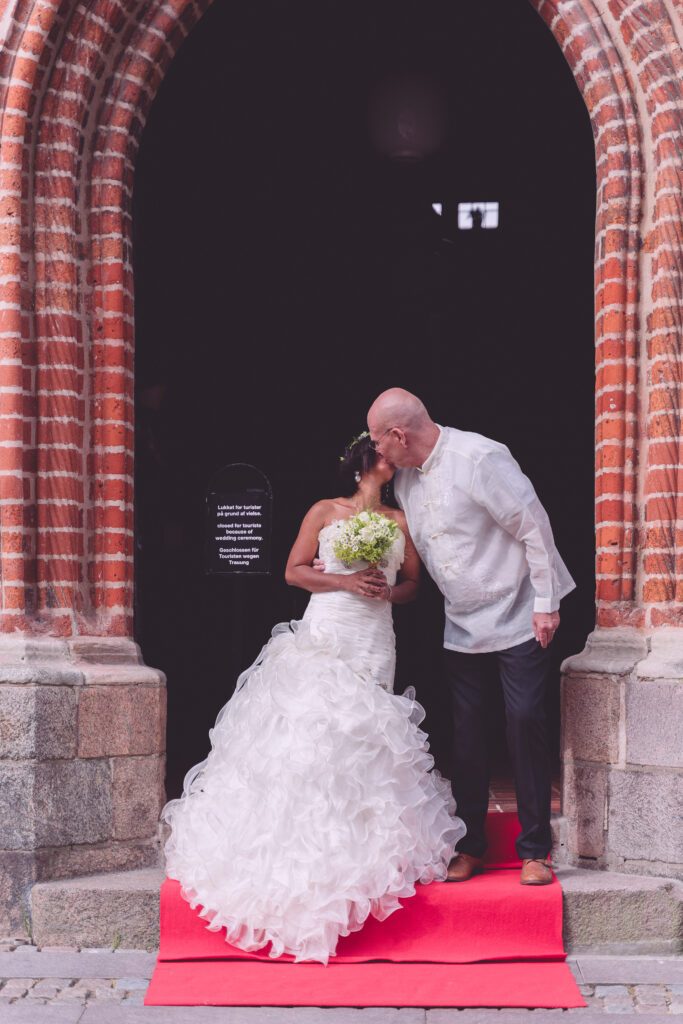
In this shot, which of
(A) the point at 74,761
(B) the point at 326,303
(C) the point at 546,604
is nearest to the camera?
(C) the point at 546,604

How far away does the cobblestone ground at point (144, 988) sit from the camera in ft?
13.6

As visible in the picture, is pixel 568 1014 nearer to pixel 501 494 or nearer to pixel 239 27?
pixel 501 494

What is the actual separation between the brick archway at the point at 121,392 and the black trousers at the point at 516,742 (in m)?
0.36

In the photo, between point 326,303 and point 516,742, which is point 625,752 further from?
point 326,303

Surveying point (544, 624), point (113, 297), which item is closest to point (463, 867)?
point (544, 624)

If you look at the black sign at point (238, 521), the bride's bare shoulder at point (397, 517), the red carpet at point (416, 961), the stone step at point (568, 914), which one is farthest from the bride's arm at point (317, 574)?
the stone step at point (568, 914)

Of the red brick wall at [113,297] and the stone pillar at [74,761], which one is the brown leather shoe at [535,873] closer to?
the red brick wall at [113,297]

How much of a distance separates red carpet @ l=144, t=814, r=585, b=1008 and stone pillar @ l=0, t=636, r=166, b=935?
0.45 metres

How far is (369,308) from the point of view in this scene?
1065 centimetres

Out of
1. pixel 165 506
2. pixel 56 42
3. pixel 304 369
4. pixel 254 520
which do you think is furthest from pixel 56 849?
pixel 304 369

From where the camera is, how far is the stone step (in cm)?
482

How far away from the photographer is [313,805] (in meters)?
4.66

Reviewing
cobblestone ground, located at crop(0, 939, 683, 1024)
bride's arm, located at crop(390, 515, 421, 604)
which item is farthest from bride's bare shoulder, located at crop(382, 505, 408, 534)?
cobblestone ground, located at crop(0, 939, 683, 1024)

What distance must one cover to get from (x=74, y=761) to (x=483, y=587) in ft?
6.23
